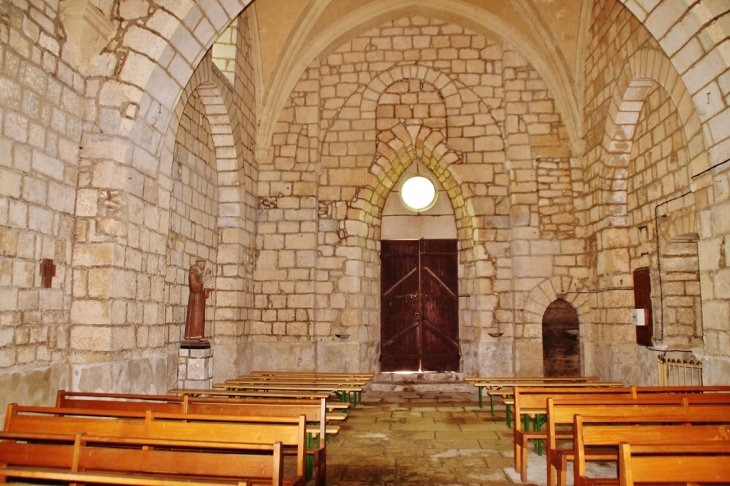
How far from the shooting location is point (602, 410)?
3.42 m

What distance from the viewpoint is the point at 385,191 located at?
32.0 feet

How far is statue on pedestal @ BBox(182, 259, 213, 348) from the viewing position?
20.6 ft

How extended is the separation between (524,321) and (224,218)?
465 centimetres

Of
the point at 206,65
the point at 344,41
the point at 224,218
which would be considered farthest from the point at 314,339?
the point at 344,41

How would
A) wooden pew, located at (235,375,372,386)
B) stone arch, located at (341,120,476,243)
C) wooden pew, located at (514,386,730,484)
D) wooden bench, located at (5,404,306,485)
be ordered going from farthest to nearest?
1. stone arch, located at (341,120,476,243)
2. wooden pew, located at (235,375,372,386)
3. wooden pew, located at (514,386,730,484)
4. wooden bench, located at (5,404,306,485)

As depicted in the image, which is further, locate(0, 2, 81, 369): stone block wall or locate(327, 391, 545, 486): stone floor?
locate(327, 391, 545, 486): stone floor

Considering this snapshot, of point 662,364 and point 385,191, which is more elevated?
point 385,191

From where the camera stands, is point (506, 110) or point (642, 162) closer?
point (642, 162)

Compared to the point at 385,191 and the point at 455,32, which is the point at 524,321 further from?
the point at 455,32

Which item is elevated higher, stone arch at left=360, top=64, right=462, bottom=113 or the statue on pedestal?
stone arch at left=360, top=64, right=462, bottom=113

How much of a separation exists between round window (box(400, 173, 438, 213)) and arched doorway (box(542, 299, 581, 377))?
9.47 ft

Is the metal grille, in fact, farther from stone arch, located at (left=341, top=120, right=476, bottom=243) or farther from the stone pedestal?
the stone pedestal

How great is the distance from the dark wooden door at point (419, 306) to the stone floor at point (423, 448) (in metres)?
2.26

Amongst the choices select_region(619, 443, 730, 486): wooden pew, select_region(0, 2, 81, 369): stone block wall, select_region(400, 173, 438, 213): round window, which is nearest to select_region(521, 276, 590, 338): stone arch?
select_region(400, 173, 438, 213): round window
